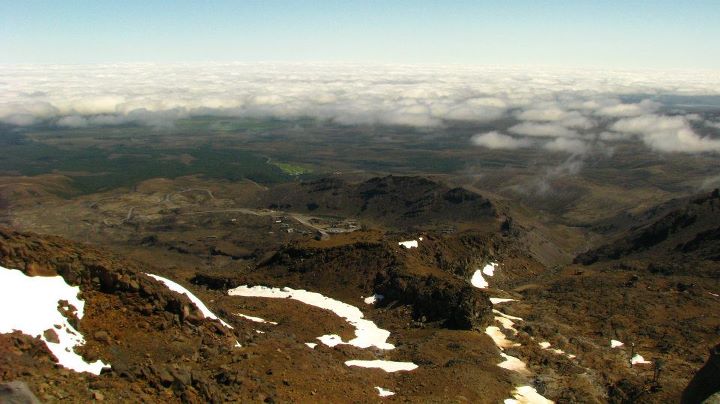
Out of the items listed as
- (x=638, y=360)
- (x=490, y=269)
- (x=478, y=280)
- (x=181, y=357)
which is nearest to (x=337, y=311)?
(x=638, y=360)

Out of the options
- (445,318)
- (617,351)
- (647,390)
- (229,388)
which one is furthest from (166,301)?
(617,351)

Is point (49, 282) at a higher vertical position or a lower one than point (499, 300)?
higher

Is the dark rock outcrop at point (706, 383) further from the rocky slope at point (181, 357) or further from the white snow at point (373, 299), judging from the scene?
the white snow at point (373, 299)

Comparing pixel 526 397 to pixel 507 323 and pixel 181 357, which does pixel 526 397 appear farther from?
pixel 181 357

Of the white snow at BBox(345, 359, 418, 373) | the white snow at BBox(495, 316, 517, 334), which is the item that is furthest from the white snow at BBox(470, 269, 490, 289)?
the white snow at BBox(345, 359, 418, 373)

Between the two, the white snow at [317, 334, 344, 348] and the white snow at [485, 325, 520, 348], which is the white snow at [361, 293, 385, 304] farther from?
the white snow at [317, 334, 344, 348]

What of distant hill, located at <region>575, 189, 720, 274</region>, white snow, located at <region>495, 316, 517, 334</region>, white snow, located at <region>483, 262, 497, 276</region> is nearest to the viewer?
white snow, located at <region>495, 316, 517, 334</region>

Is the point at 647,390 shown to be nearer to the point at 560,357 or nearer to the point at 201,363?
the point at 560,357

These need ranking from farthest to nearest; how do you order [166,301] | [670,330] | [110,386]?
1. [670,330]
2. [166,301]
3. [110,386]
